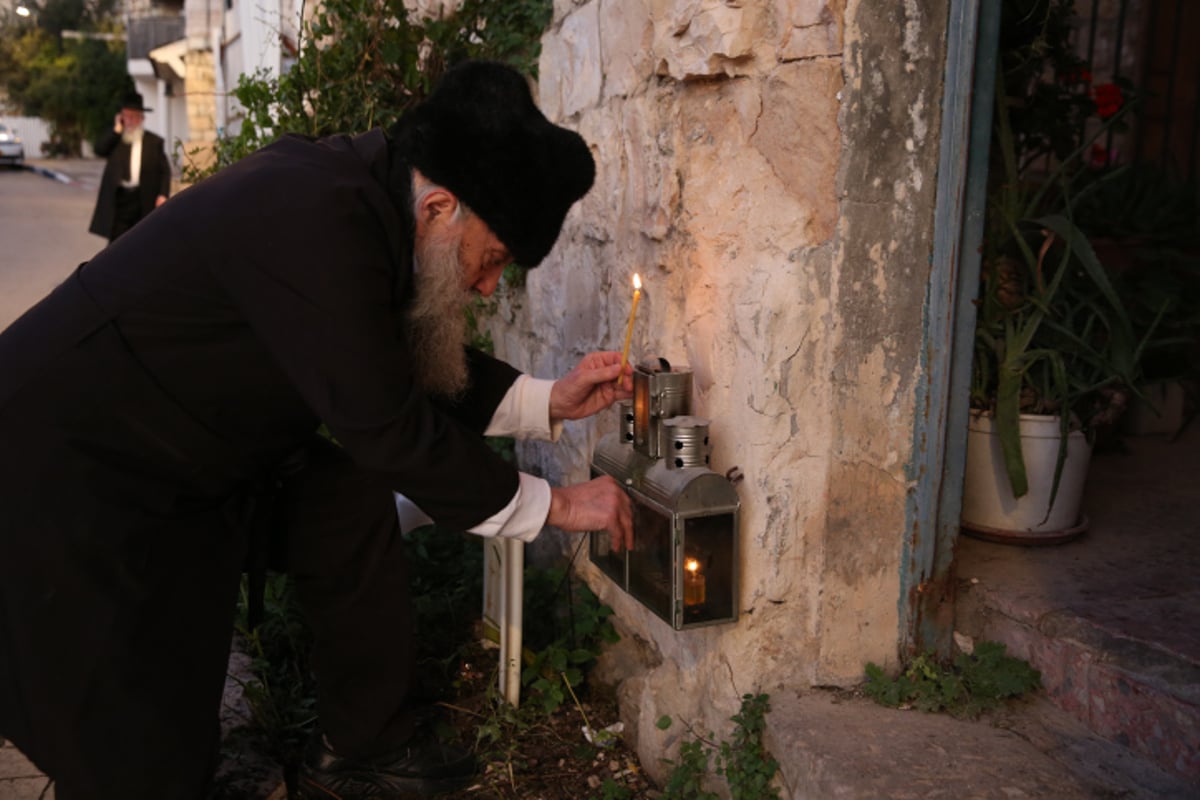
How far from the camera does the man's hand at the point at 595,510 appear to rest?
224 cm

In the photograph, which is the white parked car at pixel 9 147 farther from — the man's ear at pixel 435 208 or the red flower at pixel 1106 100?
the man's ear at pixel 435 208

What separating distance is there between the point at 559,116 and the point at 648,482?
1.41 metres

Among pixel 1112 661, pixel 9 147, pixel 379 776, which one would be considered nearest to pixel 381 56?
pixel 379 776

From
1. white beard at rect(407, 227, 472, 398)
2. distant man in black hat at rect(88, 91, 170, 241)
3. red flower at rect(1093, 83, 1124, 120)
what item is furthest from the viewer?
distant man in black hat at rect(88, 91, 170, 241)

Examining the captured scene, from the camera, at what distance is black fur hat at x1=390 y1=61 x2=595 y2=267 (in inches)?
78.9

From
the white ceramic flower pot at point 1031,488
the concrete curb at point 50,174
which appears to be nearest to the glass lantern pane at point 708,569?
the white ceramic flower pot at point 1031,488

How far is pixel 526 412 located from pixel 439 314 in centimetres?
54

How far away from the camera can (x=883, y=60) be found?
2.13m

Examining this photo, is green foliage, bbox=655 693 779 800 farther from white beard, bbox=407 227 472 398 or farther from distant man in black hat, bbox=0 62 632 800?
white beard, bbox=407 227 472 398

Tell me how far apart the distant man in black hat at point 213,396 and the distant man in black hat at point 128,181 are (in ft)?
22.4

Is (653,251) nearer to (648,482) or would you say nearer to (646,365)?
(646,365)

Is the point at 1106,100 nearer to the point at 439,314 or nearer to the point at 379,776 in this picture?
the point at 439,314

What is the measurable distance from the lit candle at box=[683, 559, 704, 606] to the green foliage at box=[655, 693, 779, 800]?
23cm

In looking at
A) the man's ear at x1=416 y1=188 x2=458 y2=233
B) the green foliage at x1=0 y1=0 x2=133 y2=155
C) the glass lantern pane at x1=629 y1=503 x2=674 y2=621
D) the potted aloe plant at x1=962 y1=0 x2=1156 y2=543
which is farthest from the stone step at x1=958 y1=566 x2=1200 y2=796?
the green foliage at x1=0 y1=0 x2=133 y2=155
